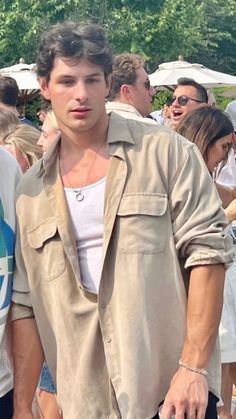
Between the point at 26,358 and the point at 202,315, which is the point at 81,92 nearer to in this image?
the point at 202,315

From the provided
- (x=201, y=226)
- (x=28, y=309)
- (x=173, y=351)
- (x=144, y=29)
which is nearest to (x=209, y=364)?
(x=173, y=351)

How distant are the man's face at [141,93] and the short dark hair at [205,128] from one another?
0.92 metres

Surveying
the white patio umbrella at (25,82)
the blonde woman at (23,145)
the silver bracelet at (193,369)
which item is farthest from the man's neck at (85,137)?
the white patio umbrella at (25,82)

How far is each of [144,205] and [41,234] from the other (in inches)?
14.9

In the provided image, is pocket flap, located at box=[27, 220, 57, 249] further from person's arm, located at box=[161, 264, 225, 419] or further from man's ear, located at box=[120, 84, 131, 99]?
man's ear, located at box=[120, 84, 131, 99]

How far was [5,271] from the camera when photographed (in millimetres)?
2816

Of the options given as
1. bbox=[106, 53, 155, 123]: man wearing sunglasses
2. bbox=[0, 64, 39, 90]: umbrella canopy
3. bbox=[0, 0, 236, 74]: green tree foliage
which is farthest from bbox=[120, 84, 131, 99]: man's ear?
bbox=[0, 0, 236, 74]: green tree foliage

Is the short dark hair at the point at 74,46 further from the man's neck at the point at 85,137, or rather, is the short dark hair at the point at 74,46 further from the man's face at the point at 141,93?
the man's face at the point at 141,93

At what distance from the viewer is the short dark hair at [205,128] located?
13.4 ft

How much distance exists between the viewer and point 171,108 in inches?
258

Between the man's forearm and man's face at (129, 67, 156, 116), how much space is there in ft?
8.35

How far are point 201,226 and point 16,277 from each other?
675 mm

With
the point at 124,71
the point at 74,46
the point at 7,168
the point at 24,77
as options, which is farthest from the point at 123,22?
the point at 74,46

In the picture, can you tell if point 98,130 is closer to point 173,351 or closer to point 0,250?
point 0,250
